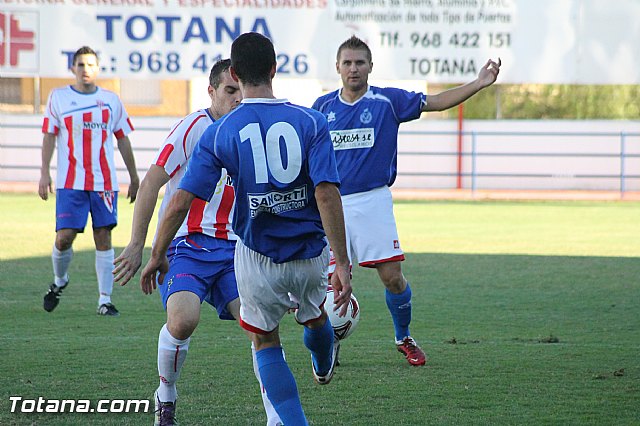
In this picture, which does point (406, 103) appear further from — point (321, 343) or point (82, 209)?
point (82, 209)

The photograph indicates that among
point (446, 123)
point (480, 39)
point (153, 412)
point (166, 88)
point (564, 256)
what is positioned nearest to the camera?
point (153, 412)

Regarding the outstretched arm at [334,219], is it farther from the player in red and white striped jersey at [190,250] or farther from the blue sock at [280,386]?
the player in red and white striped jersey at [190,250]

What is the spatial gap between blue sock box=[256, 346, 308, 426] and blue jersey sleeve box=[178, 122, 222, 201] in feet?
2.61

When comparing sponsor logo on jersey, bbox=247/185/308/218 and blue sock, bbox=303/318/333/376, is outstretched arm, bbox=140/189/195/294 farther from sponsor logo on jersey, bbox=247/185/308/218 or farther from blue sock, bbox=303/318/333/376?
blue sock, bbox=303/318/333/376

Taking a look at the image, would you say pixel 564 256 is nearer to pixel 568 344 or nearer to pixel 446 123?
pixel 568 344

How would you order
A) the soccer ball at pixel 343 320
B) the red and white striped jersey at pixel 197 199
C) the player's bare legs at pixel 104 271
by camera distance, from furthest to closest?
the player's bare legs at pixel 104 271 < the soccer ball at pixel 343 320 < the red and white striped jersey at pixel 197 199

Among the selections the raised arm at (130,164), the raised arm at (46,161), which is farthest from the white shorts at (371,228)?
the raised arm at (46,161)

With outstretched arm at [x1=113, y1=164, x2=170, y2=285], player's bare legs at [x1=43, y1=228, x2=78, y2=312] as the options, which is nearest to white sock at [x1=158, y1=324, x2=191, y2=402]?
outstretched arm at [x1=113, y1=164, x2=170, y2=285]

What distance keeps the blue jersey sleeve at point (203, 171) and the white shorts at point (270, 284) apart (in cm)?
38

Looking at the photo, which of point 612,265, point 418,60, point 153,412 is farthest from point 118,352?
point 418,60

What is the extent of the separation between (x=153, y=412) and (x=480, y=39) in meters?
18.9

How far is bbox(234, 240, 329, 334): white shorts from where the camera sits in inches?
184

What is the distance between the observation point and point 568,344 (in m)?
7.59

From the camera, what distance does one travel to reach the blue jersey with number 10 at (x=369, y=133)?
A: 23.4 ft
